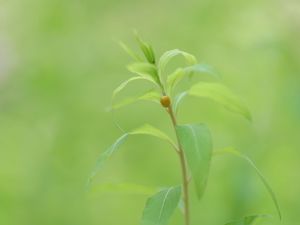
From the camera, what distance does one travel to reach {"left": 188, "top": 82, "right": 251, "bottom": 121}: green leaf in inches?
32.1

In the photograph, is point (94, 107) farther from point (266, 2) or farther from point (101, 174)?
point (266, 2)

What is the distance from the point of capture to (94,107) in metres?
1.98

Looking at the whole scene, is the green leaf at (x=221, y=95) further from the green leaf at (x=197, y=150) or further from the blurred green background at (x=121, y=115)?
the blurred green background at (x=121, y=115)

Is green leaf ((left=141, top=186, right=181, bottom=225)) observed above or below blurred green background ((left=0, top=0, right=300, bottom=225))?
above

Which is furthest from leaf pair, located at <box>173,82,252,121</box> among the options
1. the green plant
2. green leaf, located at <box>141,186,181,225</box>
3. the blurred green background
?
the blurred green background

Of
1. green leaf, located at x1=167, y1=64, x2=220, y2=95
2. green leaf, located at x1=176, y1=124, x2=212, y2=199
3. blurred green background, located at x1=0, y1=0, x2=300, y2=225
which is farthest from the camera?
blurred green background, located at x1=0, y1=0, x2=300, y2=225

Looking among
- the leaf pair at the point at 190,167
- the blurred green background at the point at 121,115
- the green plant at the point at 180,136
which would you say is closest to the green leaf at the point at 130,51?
the green plant at the point at 180,136

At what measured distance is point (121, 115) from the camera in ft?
6.23

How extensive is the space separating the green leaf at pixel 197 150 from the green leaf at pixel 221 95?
90mm

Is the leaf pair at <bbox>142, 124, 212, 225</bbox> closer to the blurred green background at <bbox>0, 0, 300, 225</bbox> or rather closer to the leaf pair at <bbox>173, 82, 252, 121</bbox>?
the leaf pair at <bbox>173, 82, 252, 121</bbox>

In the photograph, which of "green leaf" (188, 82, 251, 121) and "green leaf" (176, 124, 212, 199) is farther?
"green leaf" (188, 82, 251, 121)

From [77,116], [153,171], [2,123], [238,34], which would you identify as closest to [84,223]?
[153,171]

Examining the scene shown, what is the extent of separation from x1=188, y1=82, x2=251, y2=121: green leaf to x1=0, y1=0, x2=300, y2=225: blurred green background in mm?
605

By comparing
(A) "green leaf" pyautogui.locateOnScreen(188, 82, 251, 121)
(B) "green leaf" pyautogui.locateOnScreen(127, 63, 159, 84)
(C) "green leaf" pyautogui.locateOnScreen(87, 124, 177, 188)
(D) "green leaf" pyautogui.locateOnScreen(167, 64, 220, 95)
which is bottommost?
(A) "green leaf" pyautogui.locateOnScreen(188, 82, 251, 121)
